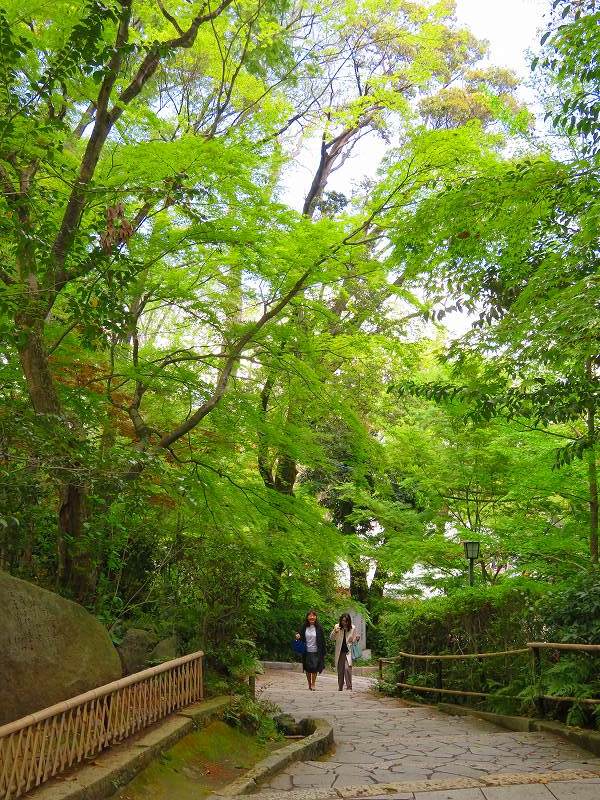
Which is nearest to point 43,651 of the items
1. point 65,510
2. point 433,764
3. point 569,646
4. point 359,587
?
point 65,510

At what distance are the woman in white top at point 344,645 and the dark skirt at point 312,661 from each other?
2.06 feet

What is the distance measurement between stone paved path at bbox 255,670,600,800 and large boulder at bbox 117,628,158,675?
5.79 feet

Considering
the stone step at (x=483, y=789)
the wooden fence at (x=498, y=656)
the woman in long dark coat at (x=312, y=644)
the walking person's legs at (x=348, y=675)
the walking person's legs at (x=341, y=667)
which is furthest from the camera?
the walking person's legs at (x=348, y=675)

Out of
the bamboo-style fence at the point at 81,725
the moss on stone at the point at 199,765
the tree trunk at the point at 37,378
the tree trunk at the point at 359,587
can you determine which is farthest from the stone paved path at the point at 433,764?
the tree trunk at the point at 359,587

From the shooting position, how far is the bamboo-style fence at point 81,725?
3887mm

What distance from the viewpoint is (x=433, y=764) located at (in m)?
6.35

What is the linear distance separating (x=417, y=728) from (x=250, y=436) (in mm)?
4828

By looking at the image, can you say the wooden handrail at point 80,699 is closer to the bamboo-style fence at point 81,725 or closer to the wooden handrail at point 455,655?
the bamboo-style fence at point 81,725

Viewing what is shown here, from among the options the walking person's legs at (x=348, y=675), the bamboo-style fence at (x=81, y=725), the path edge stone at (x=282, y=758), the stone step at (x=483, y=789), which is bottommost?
the walking person's legs at (x=348, y=675)

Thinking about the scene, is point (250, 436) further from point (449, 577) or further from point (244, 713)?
point (449, 577)

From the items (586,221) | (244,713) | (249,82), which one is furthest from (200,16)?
(244,713)

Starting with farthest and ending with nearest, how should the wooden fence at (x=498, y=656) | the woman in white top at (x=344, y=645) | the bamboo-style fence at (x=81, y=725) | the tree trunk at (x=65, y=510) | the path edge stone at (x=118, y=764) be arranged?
the woman in white top at (x=344, y=645)
the wooden fence at (x=498, y=656)
the tree trunk at (x=65, y=510)
the path edge stone at (x=118, y=764)
the bamboo-style fence at (x=81, y=725)

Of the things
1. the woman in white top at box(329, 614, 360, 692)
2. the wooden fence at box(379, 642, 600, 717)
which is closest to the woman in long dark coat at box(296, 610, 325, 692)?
the woman in white top at box(329, 614, 360, 692)

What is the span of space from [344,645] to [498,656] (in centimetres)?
504
